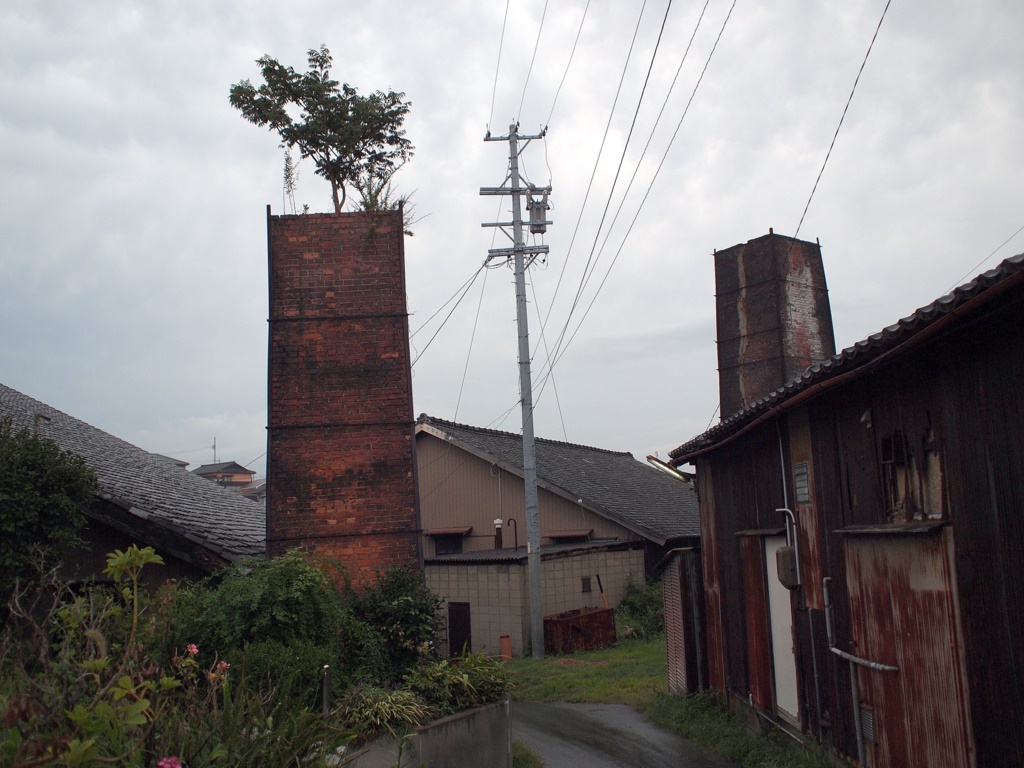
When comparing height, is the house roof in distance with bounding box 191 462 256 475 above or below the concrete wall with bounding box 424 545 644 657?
above

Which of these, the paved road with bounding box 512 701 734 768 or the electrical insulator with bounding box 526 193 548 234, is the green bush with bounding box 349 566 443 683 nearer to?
the paved road with bounding box 512 701 734 768

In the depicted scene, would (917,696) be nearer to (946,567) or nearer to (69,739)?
(946,567)

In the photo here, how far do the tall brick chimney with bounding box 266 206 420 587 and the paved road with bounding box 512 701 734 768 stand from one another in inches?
117

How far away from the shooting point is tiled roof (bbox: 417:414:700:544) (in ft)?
74.2

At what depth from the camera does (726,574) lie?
10.6 meters

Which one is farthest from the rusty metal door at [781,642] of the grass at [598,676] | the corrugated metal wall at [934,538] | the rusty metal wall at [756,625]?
the grass at [598,676]

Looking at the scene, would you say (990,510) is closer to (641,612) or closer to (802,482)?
(802,482)

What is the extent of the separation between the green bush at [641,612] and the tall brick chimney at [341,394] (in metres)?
10.4

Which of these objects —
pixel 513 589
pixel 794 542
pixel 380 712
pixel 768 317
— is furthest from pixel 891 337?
pixel 513 589

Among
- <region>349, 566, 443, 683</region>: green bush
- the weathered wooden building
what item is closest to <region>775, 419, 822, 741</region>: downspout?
the weathered wooden building

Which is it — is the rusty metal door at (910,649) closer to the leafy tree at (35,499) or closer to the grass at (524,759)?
the grass at (524,759)

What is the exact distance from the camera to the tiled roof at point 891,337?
4.05m

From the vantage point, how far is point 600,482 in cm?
2645

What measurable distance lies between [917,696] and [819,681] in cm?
207
